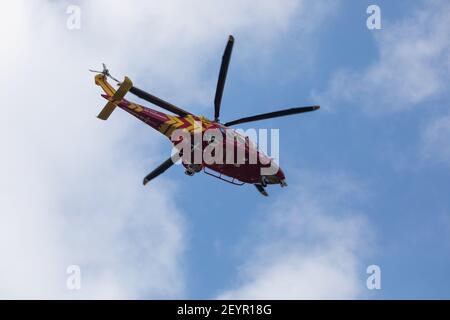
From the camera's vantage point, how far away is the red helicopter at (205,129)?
41000 millimetres

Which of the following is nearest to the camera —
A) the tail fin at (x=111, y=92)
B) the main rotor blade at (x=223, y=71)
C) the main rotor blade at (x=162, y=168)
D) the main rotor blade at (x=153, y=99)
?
the main rotor blade at (x=223, y=71)

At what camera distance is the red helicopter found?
41000 mm

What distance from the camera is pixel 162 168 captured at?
4353cm

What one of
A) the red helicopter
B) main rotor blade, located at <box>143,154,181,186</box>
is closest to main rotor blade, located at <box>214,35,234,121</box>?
the red helicopter

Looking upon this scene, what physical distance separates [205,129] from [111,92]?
6782 mm

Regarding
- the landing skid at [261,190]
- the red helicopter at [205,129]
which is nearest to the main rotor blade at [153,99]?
the red helicopter at [205,129]

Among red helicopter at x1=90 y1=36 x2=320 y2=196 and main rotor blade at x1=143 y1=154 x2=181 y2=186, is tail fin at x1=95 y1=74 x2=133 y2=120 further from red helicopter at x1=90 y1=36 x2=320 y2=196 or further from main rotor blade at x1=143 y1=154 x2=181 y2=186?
main rotor blade at x1=143 y1=154 x2=181 y2=186

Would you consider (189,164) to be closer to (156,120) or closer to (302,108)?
(156,120)

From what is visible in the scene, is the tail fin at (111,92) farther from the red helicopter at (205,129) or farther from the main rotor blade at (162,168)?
the main rotor blade at (162,168)

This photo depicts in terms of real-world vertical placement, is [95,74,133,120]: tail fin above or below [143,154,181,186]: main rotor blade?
above

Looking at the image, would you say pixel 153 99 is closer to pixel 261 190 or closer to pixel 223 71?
pixel 223 71

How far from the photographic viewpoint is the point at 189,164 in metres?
41.5
